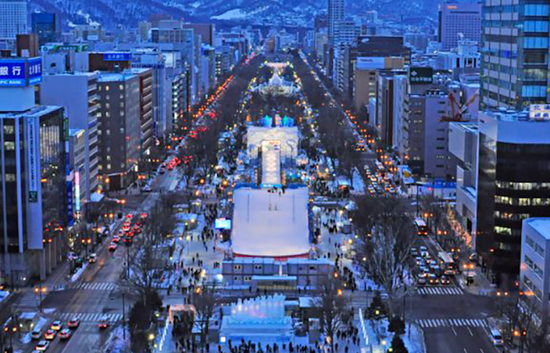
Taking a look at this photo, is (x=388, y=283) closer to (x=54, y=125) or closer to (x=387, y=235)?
(x=387, y=235)

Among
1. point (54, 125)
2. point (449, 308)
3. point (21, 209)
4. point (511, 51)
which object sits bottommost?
point (449, 308)

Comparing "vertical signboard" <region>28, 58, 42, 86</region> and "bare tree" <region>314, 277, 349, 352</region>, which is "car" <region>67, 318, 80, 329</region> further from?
"vertical signboard" <region>28, 58, 42, 86</region>

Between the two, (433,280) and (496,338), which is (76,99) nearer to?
(433,280)

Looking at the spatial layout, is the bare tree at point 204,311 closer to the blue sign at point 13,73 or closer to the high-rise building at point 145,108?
the blue sign at point 13,73

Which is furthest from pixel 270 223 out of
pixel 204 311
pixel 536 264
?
pixel 536 264

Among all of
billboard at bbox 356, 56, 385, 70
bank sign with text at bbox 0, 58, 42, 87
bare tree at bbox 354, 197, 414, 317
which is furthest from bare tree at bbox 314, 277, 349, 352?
billboard at bbox 356, 56, 385, 70

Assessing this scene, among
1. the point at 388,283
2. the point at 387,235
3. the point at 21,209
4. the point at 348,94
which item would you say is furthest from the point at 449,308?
the point at 348,94
